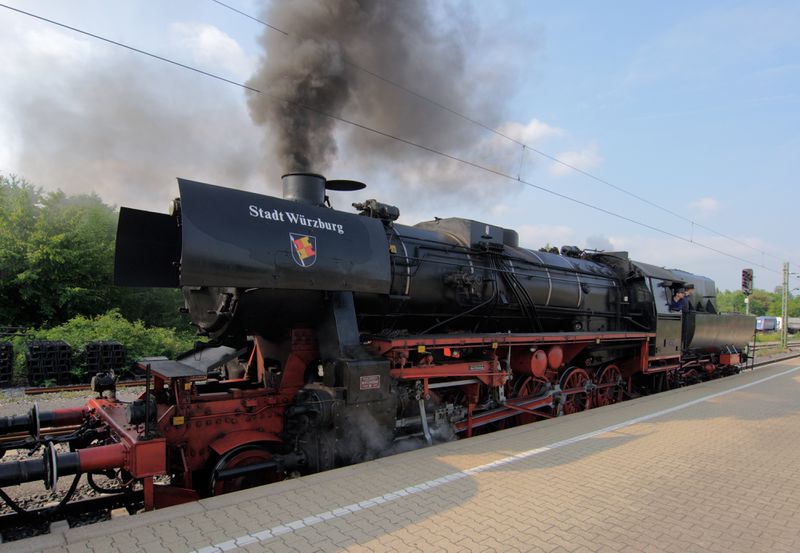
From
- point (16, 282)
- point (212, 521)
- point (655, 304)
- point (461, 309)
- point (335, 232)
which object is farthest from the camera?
point (16, 282)

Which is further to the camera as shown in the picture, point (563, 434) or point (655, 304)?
point (655, 304)

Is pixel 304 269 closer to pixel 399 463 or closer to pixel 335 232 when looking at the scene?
pixel 335 232

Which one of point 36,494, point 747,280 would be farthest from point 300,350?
point 747,280

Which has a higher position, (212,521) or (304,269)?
(304,269)

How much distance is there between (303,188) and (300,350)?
6.29 feet

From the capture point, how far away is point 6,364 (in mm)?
11898

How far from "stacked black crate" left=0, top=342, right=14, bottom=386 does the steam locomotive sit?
8.12 m

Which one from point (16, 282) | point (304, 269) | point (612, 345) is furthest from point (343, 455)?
point (16, 282)

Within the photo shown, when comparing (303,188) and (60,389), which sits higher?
(303,188)

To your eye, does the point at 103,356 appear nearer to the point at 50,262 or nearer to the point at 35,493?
the point at 35,493

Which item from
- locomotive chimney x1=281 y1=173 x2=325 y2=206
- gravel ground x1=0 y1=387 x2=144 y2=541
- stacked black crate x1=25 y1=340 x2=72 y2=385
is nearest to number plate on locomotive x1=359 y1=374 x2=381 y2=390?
locomotive chimney x1=281 y1=173 x2=325 y2=206

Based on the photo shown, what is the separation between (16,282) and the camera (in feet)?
62.7

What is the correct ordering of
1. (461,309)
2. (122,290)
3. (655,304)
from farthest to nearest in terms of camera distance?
(122,290)
(655,304)
(461,309)

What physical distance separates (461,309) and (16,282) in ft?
66.6
